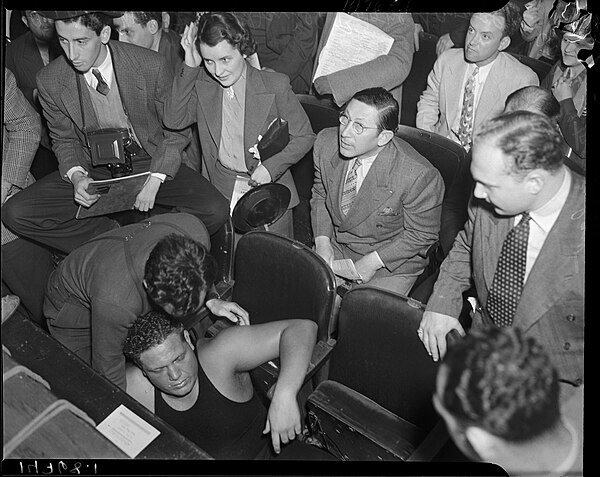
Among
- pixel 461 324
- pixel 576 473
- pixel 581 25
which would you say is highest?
pixel 581 25

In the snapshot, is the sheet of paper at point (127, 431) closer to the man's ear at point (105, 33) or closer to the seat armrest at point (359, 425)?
the seat armrest at point (359, 425)

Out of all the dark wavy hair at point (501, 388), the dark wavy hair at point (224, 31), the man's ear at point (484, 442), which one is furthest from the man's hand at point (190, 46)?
the man's ear at point (484, 442)

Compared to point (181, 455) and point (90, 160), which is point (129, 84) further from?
point (181, 455)

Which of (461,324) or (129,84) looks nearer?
(461,324)

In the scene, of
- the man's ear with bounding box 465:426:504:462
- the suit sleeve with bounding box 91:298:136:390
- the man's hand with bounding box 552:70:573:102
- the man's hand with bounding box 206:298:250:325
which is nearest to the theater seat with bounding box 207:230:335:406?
the man's hand with bounding box 206:298:250:325

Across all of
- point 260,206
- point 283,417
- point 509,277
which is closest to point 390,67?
point 260,206

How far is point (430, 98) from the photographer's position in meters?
Result: 1.93

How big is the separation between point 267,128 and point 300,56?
9.1 inches

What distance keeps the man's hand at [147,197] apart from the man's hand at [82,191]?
0.12 metres

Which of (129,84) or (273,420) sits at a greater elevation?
(129,84)

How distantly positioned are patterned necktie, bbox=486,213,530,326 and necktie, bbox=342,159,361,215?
45cm

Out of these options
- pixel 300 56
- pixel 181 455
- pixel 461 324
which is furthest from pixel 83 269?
pixel 461 324

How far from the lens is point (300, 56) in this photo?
1977mm

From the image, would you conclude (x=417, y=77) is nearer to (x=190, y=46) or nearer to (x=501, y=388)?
(x=190, y=46)
